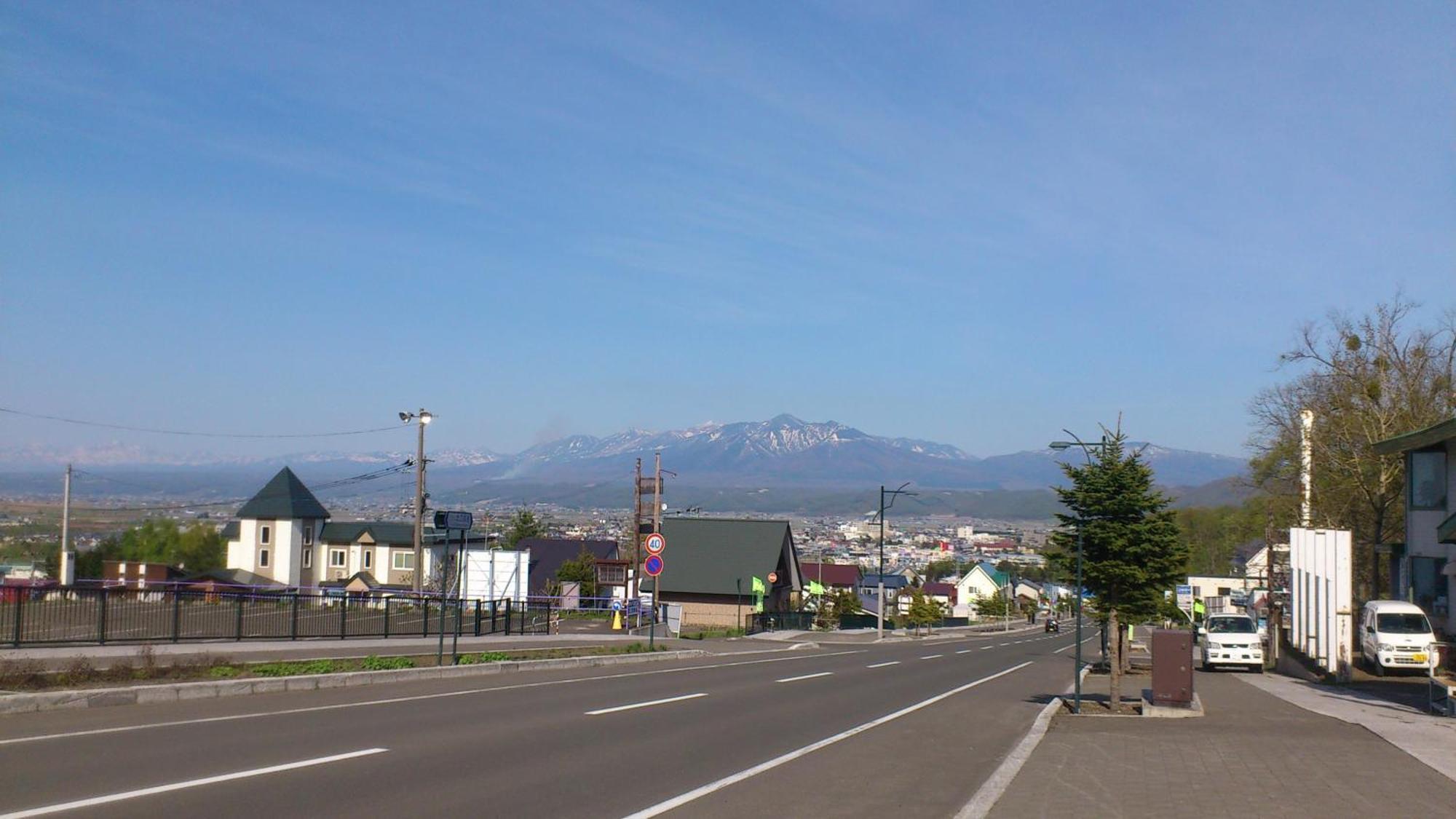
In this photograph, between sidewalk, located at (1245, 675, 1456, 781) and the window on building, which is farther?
the window on building

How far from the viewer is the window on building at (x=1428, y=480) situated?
3391 centimetres

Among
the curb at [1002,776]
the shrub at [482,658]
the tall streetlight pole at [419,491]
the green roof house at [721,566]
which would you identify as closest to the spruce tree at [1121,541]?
the curb at [1002,776]

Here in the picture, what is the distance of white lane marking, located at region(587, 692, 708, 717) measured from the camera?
1683cm

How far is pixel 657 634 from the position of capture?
141ft

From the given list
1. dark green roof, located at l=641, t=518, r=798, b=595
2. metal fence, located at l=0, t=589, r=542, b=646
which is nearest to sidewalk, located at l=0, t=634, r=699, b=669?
metal fence, located at l=0, t=589, r=542, b=646

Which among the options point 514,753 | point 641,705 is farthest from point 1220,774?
point 641,705

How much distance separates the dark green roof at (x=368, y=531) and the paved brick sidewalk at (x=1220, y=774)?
65.1 m

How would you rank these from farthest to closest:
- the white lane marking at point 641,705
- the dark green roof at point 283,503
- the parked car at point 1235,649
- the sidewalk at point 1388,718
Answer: the dark green roof at point 283,503 < the parked car at point 1235,649 < the white lane marking at point 641,705 < the sidewalk at point 1388,718

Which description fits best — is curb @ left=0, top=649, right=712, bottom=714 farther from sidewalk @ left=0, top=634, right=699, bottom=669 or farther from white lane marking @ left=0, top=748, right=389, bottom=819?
white lane marking @ left=0, top=748, right=389, bottom=819

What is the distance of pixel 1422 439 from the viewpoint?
32906mm

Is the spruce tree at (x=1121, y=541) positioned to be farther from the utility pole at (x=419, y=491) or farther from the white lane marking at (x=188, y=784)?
the utility pole at (x=419, y=491)

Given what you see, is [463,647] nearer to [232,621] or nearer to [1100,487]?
[232,621]

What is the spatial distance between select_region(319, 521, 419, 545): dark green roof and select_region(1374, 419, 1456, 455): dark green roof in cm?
5679

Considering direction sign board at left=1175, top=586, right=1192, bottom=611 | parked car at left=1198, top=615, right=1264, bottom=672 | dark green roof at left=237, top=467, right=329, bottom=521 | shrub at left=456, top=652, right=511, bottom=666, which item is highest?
dark green roof at left=237, top=467, right=329, bottom=521
